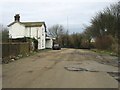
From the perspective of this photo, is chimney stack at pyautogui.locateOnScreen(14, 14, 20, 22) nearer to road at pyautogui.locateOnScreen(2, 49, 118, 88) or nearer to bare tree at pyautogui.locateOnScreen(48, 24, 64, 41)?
road at pyautogui.locateOnScreen(2, 49, 118, 88)

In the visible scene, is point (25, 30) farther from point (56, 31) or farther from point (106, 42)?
point (56, 31)

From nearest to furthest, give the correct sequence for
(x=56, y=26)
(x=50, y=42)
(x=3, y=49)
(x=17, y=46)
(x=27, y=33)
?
(x=3, y=49) → (x=17, y=46) → (x=27, y=33) → (x=50, y=42) → (x=56, y=26)

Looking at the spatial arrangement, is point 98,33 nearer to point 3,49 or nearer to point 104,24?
point 104,24

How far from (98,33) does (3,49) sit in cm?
4753

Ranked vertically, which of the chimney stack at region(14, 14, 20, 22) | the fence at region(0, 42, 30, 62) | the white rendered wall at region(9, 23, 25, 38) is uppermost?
the chimney stack at region(14, 14, 20, 22)

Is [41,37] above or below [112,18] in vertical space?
below

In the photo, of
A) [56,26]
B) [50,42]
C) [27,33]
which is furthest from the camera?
[56,26]

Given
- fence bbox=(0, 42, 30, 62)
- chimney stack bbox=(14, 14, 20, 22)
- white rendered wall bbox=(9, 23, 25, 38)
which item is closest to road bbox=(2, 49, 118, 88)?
fence bbox=(0, 42, 30, 62)

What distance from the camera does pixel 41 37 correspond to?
69688 mm

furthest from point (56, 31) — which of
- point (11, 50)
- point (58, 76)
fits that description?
point (58, 76)

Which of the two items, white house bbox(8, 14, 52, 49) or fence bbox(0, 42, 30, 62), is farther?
white house bbox(8, 14, 52, 49)

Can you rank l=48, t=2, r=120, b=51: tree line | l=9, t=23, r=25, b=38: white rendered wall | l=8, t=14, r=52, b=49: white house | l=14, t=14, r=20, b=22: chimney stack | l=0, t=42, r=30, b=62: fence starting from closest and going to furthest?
l=0, t=42, r=30, b=62: fence, l=48, t=2, r=120, b=51: tree line, l=9, t=23, r=25, b=38: white rendered wall, l=8, t=14, r=52, b=49: white house, l=14, t=14, r=20, b=22: chimney stack

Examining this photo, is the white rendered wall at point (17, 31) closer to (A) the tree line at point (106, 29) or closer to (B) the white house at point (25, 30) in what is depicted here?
(B) the white house at point (25, 30)

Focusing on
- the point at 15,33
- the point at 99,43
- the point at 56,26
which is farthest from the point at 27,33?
the point at 56,26
